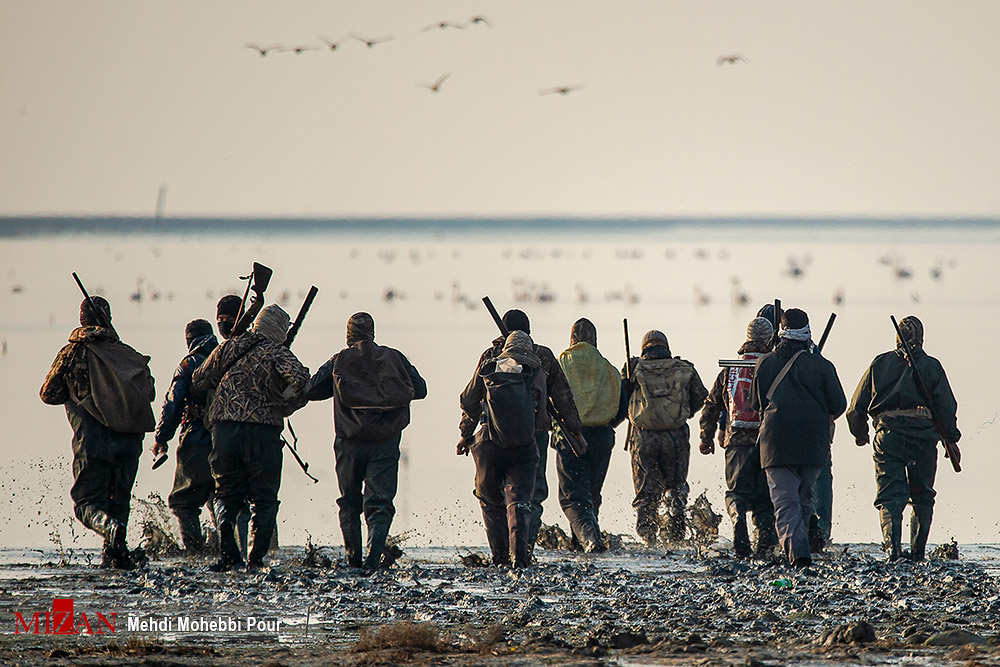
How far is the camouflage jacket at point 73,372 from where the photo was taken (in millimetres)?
10633

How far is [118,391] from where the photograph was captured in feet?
34.9

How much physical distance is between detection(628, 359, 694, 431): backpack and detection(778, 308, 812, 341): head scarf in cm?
246

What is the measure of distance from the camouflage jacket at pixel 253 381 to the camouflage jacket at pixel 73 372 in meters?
0.96

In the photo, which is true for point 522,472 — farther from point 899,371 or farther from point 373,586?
point 899,371

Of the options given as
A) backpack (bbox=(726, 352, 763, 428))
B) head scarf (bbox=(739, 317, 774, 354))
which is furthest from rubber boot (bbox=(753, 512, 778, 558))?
head scarf (bbox=(739, 317, 774, 354))

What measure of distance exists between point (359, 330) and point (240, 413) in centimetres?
122

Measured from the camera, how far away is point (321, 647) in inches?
279

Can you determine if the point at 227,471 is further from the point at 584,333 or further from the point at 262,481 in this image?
the point at 584,333

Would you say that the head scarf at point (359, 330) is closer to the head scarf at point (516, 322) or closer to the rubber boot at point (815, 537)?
the head scarf at point (516, 322)

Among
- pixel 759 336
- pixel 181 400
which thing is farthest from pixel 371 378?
pixel 759 336

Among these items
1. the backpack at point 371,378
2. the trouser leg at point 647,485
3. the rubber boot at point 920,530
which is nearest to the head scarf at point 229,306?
the backpack at point 371,378

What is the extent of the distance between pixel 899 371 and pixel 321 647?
244 inches

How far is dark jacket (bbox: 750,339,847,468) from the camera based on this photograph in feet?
34.4

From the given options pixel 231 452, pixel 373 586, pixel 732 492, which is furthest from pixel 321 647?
pixel 732 492
